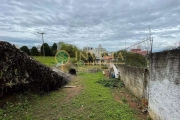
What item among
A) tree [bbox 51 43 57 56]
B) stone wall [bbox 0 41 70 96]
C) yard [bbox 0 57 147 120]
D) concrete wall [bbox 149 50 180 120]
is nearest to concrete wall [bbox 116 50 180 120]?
concrete wall [bbox 149 50 180 120]

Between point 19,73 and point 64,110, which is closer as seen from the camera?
point 64,110

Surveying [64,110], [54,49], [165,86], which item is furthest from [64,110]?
[54,49]

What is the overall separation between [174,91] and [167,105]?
0.46 m

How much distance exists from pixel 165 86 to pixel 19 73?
469cm

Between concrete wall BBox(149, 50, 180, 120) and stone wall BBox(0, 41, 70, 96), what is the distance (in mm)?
4303

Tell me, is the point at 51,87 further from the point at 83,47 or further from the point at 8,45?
the point at 83,47

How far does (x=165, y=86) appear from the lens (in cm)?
294

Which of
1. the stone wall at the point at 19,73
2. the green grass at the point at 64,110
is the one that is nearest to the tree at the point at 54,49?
the stone wall at the point at 19,73

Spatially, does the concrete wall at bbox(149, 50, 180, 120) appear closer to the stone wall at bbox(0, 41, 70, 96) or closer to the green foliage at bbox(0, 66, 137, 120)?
the green foliage at bbox(0, 66, 137, 120)

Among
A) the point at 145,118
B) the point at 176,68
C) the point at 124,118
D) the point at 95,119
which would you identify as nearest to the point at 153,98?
the point at 145,118

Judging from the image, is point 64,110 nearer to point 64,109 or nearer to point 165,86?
point 64,109

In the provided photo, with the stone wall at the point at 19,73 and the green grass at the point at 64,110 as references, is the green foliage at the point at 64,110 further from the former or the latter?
the stone wall at the point at 19,73

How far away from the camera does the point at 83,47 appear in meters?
43.5

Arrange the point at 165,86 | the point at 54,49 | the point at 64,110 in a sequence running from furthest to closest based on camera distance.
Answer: the point at 54,49 < the point at 64,110 < the point at 165,86
